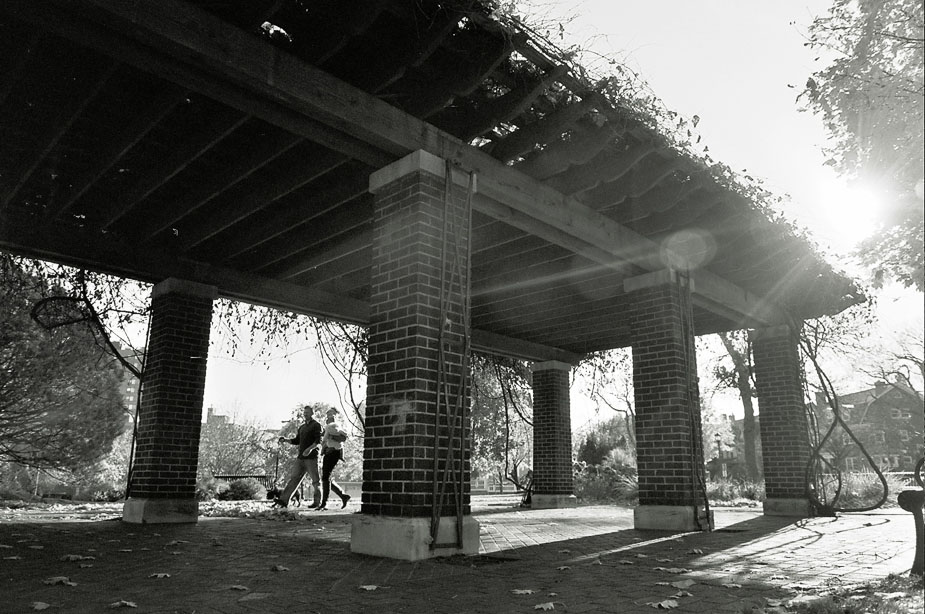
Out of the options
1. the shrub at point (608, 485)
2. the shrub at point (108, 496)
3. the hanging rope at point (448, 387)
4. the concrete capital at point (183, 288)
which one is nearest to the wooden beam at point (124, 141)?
the concrete capital at point (183, 288)

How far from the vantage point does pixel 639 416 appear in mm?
7656

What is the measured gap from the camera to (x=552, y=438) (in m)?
13.3

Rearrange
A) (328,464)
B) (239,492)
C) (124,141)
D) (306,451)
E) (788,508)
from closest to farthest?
(124,141), (788,508), (306,451), (328,464), (239,492)

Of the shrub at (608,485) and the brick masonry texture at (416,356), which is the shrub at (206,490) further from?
the brick masonry texture at (416,356)

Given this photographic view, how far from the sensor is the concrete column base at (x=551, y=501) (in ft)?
42.6

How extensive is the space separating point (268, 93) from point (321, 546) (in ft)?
12.0

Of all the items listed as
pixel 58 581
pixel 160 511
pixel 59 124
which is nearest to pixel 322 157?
pixel 59 124

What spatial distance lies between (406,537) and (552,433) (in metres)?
9.11

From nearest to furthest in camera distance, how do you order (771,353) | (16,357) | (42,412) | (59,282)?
(59,282) → (771,353) → (16,357) → (42,412)

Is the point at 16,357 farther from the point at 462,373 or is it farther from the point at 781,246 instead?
the point at 781,246

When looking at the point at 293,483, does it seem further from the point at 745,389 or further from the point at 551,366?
the point at 745,389

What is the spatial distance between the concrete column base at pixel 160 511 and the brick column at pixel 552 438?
742cm

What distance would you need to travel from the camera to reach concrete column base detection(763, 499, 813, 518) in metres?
9.39

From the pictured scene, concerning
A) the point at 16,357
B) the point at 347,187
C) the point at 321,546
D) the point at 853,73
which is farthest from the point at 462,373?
the point at 16,357
